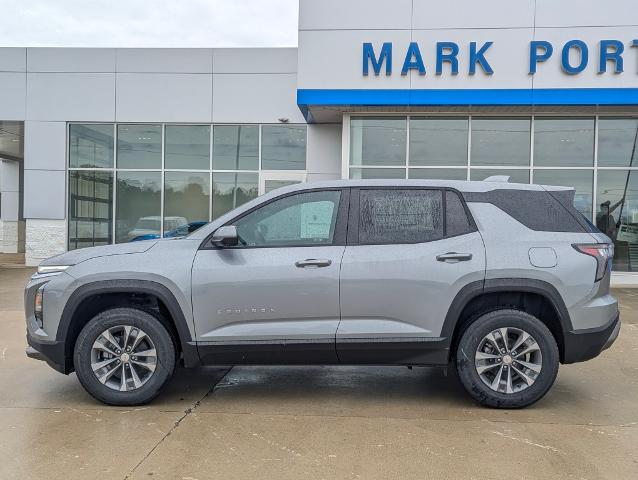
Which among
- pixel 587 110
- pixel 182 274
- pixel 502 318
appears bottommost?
pixel 502 318

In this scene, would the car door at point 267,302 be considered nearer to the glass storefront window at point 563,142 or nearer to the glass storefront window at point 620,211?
the glass storefront window at point 563,142

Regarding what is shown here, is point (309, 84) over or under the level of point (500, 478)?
over

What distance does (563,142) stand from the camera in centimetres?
1343

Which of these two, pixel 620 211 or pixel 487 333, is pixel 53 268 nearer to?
pixel 487 333

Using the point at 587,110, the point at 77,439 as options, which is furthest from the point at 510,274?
the point at 587,110

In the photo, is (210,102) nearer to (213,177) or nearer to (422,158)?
(213,177)

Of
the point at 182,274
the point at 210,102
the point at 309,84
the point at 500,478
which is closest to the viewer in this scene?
the point at 500,478

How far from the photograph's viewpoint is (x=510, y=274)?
4723mm

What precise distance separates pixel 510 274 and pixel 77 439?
→ 3.42 meters

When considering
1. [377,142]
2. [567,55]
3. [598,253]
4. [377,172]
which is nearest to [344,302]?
[598,253]

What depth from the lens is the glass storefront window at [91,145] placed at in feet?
55.4

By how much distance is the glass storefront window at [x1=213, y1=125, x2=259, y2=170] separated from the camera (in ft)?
54.4

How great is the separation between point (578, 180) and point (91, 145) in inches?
506

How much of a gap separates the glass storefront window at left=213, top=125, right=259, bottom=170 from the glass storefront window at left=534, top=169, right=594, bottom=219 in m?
7.47
